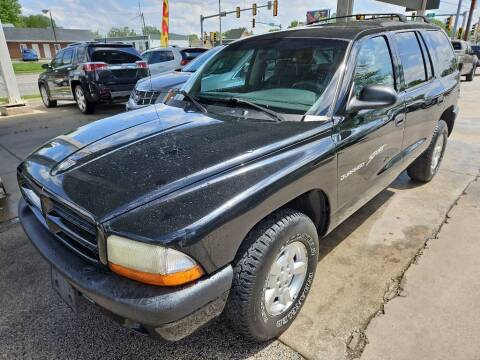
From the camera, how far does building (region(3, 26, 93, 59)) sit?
65.8 meters

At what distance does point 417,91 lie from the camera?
131 inches

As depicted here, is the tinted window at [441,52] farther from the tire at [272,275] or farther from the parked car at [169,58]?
the parked car at [169,58]

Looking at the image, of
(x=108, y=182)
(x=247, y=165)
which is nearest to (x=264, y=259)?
(x=247, y=165)

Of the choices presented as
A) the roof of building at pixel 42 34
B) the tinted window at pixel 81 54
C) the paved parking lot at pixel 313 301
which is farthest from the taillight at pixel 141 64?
the roof of building at pixel 42 34

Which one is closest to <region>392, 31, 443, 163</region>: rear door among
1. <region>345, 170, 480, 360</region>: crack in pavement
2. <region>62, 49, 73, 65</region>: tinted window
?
<region>345, 170, 480, 360</region>: crack in pavement

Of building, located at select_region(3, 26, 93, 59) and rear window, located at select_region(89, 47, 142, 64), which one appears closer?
rear window, located at select_region(89, 47, 142, 64)

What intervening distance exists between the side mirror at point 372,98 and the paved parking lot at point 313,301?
124cm

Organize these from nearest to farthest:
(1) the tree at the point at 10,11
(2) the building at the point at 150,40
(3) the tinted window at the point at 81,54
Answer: (3) the tinted window at the point at 81,54 < (2) the building at the point at 150,40 < (1) the tree at the point at 10,11

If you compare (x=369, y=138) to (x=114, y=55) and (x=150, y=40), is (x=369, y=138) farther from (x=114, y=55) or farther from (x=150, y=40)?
(x=150, y=40)

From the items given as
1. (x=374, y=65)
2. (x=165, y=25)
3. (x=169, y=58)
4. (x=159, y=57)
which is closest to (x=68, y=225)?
(x=374, y=65)

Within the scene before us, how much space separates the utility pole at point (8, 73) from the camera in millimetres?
10020

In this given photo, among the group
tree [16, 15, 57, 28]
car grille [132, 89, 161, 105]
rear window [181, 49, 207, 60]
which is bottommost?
car grille [132, 89, 161, 105]

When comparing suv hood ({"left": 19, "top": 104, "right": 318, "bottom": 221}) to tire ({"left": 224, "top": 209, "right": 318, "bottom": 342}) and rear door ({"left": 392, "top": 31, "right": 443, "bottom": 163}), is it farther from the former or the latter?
rear door ({"left": 392, "top": 31, "right": 443, "bottom": 163})

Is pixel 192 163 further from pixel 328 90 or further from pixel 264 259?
pixel 328 90
